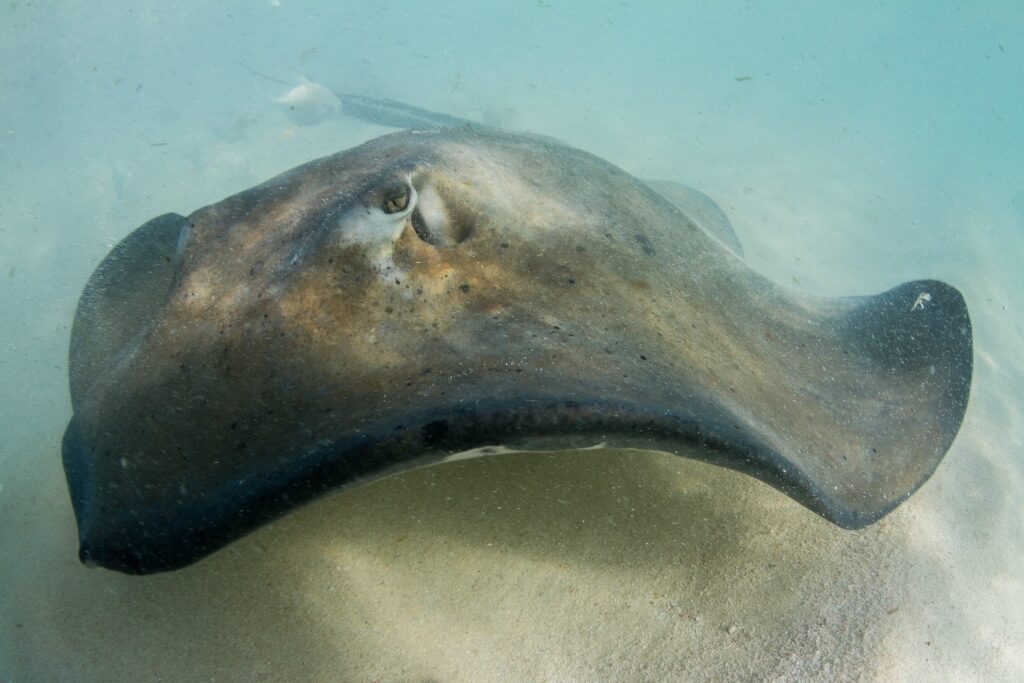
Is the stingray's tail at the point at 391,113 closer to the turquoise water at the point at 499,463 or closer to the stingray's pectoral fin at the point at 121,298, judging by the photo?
the turquoise water at the point at 499,463

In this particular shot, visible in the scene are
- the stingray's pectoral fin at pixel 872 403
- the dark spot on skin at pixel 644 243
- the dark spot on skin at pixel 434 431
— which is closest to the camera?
the dark spot on skin at pixel 434 431

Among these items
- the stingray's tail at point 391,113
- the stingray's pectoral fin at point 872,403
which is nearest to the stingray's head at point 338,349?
the stingray's pectoral fin at point 872,403

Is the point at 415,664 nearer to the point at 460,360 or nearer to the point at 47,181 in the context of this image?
the point at 460,360

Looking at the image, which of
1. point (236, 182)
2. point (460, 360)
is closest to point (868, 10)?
point (236, 182)

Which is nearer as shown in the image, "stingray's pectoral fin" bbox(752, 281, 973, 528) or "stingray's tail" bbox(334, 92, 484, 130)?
"stingray's pectoral fin" bbox(752, 281, 973, 528)

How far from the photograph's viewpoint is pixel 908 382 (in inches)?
96.7

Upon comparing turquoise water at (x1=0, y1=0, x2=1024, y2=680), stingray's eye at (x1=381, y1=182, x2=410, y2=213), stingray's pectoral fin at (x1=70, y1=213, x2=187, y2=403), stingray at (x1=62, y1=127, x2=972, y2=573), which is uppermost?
stingray's eye at (x1=381, y1=182, x2=410, y2=213)

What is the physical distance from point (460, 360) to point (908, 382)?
85.1 inches

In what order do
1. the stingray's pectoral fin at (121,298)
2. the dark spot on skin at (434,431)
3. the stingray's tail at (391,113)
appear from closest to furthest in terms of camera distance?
the dark spot on skin at (434,431) → the stingray's pectoral fin at (121,298) → the stingray's tail at (391,113)

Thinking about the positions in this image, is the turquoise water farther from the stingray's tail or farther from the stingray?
the stingray's tail

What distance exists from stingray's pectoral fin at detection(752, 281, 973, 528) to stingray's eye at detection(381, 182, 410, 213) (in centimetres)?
152

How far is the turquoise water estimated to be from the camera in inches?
91.6

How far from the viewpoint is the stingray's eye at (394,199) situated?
77.6 inches

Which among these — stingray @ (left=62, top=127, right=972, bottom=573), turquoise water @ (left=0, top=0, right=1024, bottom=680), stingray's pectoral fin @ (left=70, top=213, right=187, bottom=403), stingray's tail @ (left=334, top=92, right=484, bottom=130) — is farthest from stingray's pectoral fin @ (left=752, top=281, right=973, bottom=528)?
stingray's tail @ (left=334, top=92, right=484, bottom=130)
